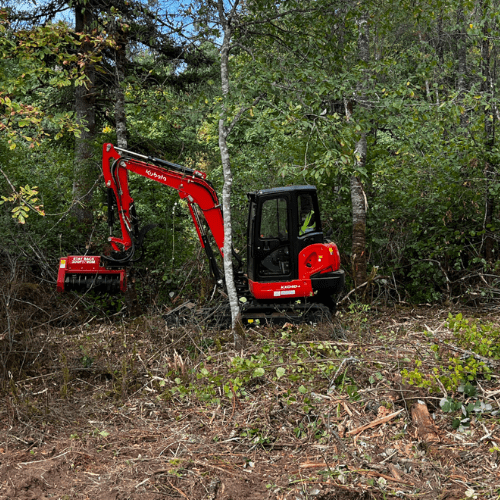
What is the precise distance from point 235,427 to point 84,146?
8.04 m

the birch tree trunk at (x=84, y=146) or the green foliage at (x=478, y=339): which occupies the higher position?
the birch tree trunk at (x=84, y=146)

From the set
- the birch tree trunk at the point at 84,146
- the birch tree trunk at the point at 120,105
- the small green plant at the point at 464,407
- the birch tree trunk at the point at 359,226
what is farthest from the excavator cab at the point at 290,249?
the birch tree trunk at the point at 84,146

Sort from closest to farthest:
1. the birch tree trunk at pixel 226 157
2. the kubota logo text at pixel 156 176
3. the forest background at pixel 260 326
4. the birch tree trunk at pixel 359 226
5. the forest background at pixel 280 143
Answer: the forest background at pixel 260 326 → the birch tree trunk at pixel 226 157 → the forest background at pixel 280 143 → the kubota logo text at pixel 156 176 → the birch tree trunk at pixel 359 226

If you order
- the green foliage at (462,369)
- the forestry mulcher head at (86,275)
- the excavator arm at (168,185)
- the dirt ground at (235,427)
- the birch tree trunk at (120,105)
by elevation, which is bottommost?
the dirt ground at (235,427)

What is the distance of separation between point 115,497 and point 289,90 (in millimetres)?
5076

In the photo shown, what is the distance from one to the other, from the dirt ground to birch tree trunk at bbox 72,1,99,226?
4466 mm

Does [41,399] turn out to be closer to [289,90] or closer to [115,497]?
[115,497]

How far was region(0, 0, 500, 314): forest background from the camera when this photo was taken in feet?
24.2

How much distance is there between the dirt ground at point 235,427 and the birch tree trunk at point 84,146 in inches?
176

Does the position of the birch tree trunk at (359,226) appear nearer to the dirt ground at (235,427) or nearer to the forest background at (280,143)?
the forest background at (280,143)

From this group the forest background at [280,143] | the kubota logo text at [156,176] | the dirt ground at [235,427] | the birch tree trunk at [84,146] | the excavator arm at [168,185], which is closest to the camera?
the dirt ground at [235,427]

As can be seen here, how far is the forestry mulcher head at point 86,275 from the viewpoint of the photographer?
909 centimetres

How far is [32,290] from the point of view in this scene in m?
9.22

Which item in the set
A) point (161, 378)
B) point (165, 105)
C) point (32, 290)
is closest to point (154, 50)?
point (165, 105)
